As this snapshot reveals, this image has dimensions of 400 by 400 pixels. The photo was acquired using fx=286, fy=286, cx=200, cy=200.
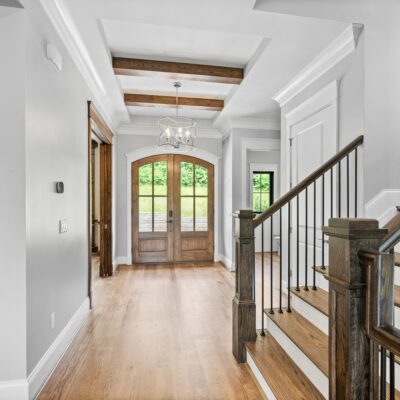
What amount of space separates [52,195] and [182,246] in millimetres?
3761

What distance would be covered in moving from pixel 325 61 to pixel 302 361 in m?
2.68

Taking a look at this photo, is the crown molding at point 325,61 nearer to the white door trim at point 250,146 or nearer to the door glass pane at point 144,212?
the white door trim at point 250,146

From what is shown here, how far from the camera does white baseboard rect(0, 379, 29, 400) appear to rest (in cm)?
172

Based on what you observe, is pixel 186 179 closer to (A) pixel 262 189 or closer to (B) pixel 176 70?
(A) pixel 262 189

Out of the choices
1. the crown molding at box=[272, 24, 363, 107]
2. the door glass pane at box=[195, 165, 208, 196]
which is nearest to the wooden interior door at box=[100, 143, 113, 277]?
the door glass pane at box=[195, 165, 208, 196]

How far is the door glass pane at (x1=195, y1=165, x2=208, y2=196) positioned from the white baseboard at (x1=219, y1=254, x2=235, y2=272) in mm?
1333

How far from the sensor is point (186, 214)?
18.8 feet

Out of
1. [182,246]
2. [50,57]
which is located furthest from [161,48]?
[182,246]

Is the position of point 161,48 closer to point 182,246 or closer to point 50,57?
point 50,57

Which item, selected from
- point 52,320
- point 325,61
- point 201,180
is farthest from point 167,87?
point 52,320

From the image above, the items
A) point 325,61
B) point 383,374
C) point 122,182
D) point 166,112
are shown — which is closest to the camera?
point 383,374

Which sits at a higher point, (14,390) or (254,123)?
(254,123)

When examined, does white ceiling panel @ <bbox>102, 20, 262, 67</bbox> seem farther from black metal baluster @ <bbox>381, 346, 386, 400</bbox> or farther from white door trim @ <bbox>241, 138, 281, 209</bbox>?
black metal baluster @ <bbox>381, 346, 386, 400</bbox>

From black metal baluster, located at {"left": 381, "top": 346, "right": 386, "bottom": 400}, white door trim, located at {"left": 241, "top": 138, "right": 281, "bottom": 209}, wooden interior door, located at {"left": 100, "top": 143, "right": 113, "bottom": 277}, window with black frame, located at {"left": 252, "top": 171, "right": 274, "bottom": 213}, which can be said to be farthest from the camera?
window with black frame, located at {"left": 252, "top": 171, "right": 274, "bottom": 213}
